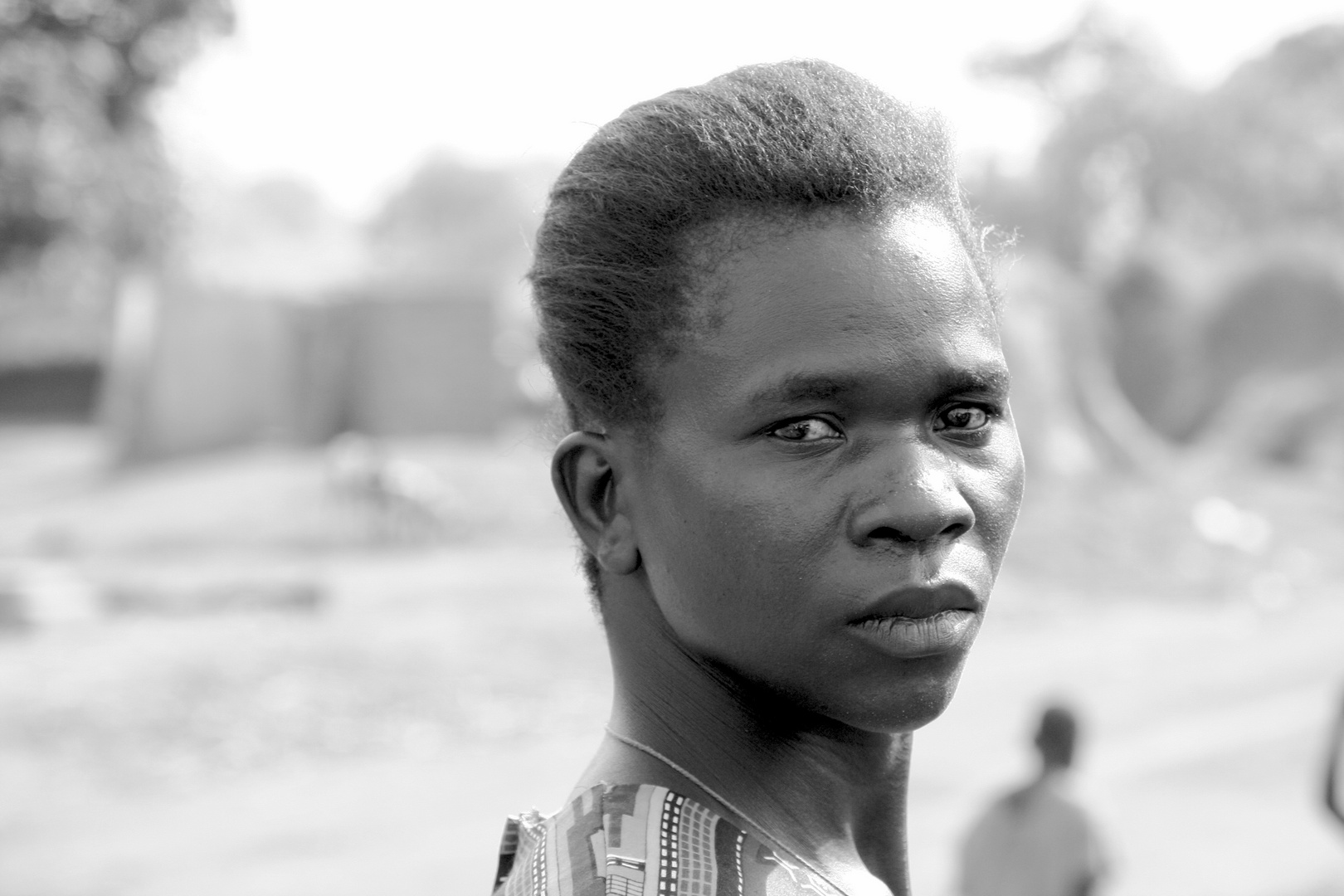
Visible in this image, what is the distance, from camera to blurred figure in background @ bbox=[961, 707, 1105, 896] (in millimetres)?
4105

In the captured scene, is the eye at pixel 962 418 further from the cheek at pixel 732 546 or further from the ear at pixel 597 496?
the ear at pixel 597 496

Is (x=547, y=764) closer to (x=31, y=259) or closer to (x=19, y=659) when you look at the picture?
(x=19, y=659)

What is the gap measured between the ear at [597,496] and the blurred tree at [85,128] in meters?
18.1

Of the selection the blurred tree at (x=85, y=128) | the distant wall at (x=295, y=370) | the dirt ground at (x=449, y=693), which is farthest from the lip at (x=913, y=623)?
the blurred tree at (x=85, y=128)

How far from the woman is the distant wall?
17.1 m

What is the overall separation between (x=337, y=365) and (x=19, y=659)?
981cm

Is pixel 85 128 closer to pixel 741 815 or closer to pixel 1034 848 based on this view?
pixel 1034 848

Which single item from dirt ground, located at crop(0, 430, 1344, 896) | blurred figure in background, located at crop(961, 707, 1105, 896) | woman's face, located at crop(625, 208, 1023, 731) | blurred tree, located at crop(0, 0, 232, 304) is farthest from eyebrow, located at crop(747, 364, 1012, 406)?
blurred tree, located at crop(0, 0, 232, 304)

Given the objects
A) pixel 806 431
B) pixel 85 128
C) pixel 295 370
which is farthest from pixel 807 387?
pixel 85 128

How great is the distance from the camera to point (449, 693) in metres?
9.65

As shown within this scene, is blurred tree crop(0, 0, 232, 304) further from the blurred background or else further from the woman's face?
the woman's face

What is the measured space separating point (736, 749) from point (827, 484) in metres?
0.29

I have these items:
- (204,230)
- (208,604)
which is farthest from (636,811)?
(204,230)

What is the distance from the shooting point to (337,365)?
1962 centimetres
